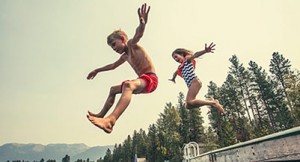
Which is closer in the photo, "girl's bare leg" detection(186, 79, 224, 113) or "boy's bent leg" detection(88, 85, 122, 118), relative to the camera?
"boy's bent leg" detection(88, 85, 122, 118)

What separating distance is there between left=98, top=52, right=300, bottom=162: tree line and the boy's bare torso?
4236cm

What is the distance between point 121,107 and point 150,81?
0.72 metres

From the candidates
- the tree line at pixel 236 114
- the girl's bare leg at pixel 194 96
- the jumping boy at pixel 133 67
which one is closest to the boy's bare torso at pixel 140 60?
the jumping boy at pixel 133 67

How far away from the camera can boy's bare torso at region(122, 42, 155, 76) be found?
3.76 m

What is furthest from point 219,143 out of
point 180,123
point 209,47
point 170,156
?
point 209,47

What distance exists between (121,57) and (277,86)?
52726 mm

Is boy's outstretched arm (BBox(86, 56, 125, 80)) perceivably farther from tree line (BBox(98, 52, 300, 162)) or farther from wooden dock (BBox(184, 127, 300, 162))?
tree line (BBox(98, 52, 300, 162))

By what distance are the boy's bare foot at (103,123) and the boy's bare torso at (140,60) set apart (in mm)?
1141

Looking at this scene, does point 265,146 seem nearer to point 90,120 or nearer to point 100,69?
point 90,120

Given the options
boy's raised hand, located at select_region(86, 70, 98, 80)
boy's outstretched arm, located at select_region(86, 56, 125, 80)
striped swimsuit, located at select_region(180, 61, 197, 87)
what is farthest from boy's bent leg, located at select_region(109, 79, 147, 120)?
striped swimsuit, located at select_region(180, 61, 197, 87)

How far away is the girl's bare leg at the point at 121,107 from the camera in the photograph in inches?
114

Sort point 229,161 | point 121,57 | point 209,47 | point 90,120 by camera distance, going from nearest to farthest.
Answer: point 90,120 < point 229,161 < point 121,57 < point 209,47

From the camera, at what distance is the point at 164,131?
61.4 meters

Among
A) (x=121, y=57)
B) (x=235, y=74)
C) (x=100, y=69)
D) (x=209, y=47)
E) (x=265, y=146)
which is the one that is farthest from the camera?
(x=235, y=74)
